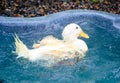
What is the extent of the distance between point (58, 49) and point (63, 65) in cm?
25

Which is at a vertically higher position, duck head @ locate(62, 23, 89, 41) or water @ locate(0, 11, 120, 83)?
duck head @ locate(62, 23, 89, 41)

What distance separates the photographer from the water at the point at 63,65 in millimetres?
4621

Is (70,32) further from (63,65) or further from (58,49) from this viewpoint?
(63,65)

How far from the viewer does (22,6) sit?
6.89 m

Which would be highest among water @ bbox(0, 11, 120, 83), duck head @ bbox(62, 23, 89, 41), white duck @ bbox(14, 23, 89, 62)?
duck head @ bbox(62, 23, 89, 41)

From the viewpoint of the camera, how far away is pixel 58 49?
183 inches

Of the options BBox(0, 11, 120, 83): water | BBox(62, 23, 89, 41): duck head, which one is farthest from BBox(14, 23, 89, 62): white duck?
BBox(0, 11, 120, 83): water

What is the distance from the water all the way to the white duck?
16 centimetres

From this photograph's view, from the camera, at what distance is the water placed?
4621 millimetres

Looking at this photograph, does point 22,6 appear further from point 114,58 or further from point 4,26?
point 114,58

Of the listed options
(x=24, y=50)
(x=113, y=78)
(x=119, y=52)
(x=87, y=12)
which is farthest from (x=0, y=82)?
(x=87, y=12)

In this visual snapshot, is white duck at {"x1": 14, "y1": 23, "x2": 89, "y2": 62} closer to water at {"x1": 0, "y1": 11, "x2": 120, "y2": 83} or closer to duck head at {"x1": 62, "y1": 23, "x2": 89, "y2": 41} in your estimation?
duck head at {"x1": 62, "y1": 23, "x2": 89, "y2": 41}

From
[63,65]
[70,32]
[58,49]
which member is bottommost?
[63,65]

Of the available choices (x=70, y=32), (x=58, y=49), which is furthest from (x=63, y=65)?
(x=70, y=32)
